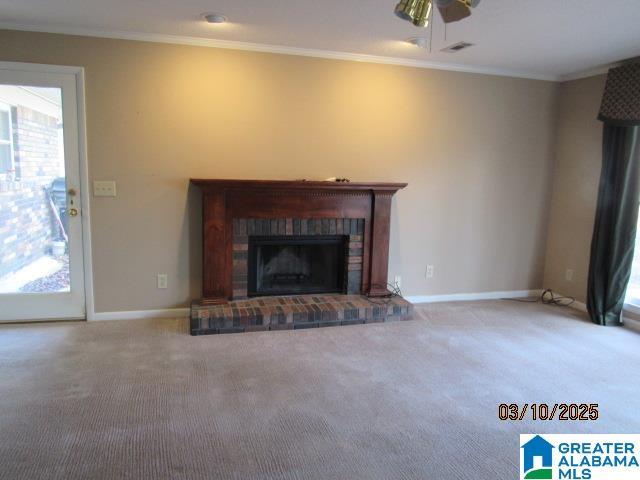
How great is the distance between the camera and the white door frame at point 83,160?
3324 millimetres

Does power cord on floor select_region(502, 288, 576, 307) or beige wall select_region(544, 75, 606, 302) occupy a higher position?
beige wall select_region(544, 75, 606, 302)

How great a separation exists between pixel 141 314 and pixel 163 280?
1.11 ft

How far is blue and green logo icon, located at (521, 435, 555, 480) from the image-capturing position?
6.45 ft

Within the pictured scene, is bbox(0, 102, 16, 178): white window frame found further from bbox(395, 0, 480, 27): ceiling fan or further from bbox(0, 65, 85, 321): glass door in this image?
bbox(395, 0, 480, 27): ceiling fan

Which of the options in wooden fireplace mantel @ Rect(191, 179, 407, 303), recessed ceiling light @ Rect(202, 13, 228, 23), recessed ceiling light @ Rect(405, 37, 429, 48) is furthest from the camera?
wooden fireplace mantel @ Rect(191, 179, 407, 303)

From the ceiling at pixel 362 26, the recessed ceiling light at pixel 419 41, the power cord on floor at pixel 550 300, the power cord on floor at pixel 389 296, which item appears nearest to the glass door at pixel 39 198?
the ceiling at pixel 362 26

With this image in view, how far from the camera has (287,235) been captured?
395 cm

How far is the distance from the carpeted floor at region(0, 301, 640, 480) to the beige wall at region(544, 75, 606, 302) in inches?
32.4

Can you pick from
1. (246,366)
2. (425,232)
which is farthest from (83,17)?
(425,232)

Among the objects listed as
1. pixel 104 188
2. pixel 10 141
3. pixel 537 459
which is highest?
pixel 10 141

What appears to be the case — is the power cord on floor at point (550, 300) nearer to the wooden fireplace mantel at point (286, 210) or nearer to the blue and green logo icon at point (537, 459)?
the wooden fireplace mantel at point (286, 210)

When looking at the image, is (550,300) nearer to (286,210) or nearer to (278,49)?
(286,210)

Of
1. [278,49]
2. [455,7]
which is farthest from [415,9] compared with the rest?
[278,49]

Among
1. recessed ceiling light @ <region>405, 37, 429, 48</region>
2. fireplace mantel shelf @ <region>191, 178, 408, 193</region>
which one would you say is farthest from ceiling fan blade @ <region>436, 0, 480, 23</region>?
fireplace mantel shelf @ <region>191, 178, 408, 193</region>
